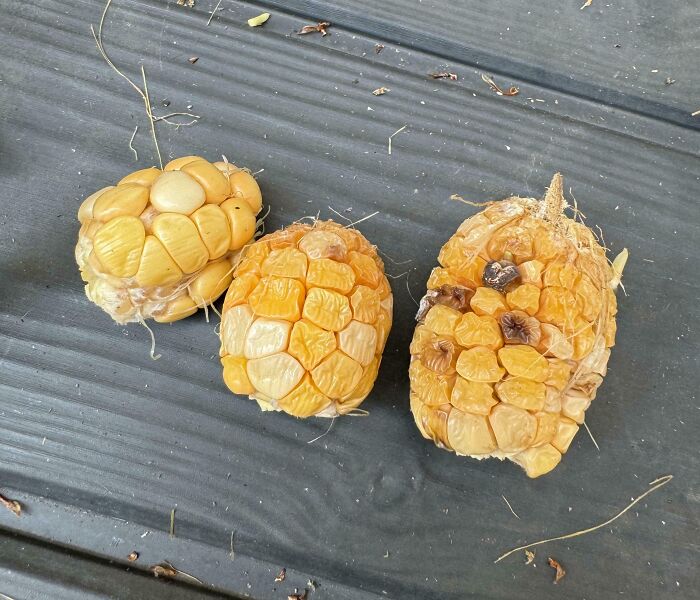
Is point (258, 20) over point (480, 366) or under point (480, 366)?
over

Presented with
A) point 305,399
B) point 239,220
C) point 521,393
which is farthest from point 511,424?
point 239,220

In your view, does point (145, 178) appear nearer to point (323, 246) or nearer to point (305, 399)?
point (323, 246)

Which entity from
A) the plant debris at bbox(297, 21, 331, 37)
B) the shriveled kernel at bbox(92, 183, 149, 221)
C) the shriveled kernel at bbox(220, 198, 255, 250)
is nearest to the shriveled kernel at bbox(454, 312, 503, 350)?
the shriveled kernel at bbox(220, 198, 255, 250)

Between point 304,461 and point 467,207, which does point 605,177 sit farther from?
point 304,461

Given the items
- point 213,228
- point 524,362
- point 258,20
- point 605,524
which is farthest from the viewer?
point 258,20

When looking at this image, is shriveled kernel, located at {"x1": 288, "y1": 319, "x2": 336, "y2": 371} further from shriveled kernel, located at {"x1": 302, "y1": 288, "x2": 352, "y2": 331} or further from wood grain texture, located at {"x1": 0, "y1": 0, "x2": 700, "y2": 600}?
wood grain texture, located at {"x1": 0, "y1": 0, "x2": 700, "y2": 600}

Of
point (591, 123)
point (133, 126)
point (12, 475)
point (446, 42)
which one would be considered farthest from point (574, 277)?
point (12, 475)
